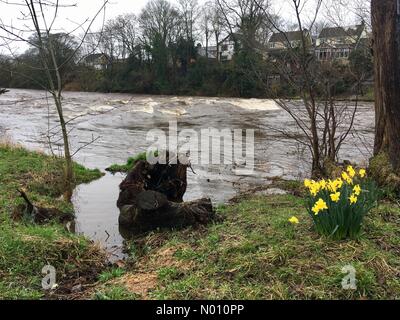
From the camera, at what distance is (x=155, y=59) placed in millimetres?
53406

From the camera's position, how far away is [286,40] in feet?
25.9

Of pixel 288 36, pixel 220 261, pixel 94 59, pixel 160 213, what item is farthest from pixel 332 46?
pixel 94 59

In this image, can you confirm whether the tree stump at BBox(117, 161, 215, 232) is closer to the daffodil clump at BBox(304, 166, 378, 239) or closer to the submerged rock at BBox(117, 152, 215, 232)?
the submerged rock at BBox(117, 152, 215, 232)

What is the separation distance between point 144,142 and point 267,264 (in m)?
13.5

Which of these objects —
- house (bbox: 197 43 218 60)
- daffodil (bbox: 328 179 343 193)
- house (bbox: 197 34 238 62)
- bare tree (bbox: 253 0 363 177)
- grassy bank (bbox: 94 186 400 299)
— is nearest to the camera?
grassy bank (bbox: 94 186 400 299)

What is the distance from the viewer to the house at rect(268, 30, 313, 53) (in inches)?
316

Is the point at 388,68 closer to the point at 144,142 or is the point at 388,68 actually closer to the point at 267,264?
the point at 267,264

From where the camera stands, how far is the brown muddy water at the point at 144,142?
774cm

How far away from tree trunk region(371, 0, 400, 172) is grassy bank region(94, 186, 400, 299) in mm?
1622

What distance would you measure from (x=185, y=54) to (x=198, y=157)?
41.4 meters

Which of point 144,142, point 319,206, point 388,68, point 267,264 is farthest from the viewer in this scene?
point 144,142

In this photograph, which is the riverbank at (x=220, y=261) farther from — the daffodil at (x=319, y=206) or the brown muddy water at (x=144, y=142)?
the brown muddy water at (x=144, y=142)

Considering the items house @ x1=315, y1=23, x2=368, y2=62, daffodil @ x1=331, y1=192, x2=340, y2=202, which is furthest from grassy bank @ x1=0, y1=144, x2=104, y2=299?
house @ x1=315, y1=23, x2=368, y2=62

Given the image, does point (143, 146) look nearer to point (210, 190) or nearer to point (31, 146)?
point (31, 146)
